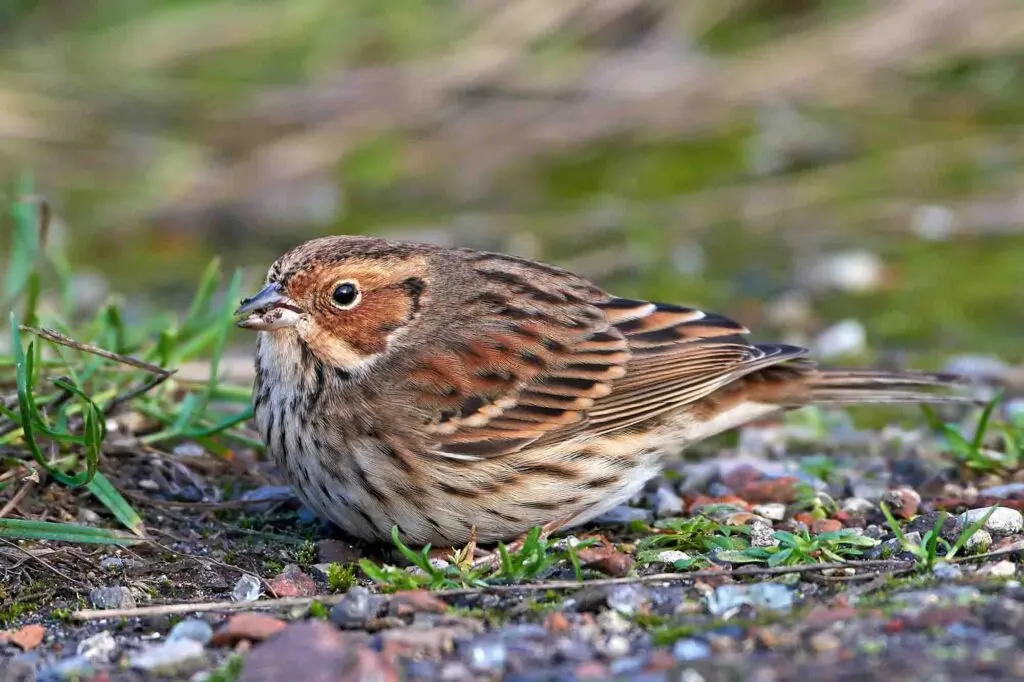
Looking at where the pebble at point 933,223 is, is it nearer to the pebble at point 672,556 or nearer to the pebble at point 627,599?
the pebble at point 672,556

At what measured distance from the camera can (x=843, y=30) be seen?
10703mm

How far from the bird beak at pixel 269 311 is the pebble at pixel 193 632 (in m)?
1.13

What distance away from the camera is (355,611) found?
3.81 metres

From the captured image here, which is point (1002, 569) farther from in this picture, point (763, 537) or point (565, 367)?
point (565, 367)

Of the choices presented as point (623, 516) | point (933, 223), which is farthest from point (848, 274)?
point (623, 516)

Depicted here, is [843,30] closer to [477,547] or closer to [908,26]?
[908,26]

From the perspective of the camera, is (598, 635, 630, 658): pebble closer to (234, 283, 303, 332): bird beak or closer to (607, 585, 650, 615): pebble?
(607, 585, 650, 615): pebble

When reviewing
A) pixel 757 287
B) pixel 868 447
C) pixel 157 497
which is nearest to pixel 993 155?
pixel 757 287

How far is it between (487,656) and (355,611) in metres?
0.48

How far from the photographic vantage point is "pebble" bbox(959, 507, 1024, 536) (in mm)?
4422

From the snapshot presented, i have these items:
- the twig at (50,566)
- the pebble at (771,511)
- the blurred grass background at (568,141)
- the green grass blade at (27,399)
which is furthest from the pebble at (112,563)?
the blurred grass background at (568,141)

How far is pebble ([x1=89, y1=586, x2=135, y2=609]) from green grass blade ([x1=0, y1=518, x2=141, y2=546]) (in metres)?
0.19

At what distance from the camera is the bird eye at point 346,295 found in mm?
4848

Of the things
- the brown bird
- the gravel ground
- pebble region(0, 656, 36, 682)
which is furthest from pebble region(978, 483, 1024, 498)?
pebble region(0, 656, 36, 682)
